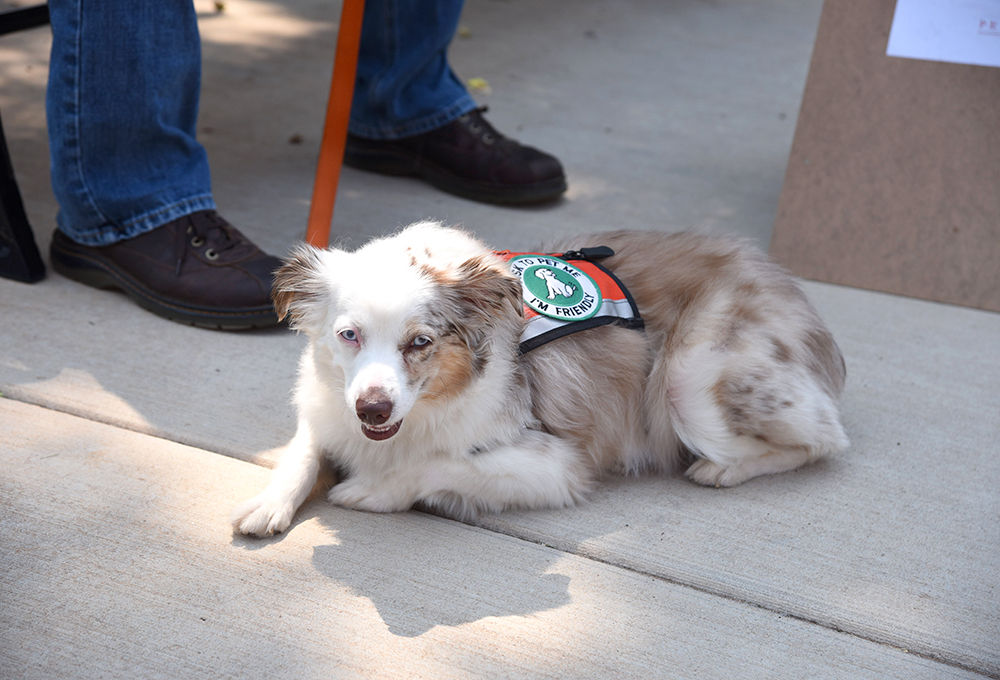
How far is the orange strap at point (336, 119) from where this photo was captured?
3.86m

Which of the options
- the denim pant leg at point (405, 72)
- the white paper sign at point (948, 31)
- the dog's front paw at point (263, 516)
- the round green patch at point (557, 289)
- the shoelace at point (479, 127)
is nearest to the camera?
the dog's front paw at point (263, 516)

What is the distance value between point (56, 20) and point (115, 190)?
66 centimetres

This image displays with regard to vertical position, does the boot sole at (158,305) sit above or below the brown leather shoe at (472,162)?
below

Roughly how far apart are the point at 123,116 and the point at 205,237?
0.58 meters

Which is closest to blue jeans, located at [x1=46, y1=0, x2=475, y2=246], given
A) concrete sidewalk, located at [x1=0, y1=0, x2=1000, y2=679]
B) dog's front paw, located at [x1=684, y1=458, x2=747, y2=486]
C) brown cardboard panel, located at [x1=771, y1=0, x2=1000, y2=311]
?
concrete sidewalk, located at [x1=0, y1=0, x2=1000, y2=679]

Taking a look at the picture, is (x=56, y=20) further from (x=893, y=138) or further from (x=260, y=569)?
(x=893, y=138)

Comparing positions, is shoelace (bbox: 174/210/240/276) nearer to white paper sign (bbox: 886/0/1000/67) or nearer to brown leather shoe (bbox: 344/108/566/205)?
brown leather shoe (bbox: 344/108/566/205)

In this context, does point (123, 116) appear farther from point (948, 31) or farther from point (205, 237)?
point (948, 31)

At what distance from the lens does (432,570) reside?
8.50 feet

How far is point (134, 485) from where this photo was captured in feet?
9.26

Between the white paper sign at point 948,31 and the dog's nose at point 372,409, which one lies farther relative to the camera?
the white paper sign at point 948,31

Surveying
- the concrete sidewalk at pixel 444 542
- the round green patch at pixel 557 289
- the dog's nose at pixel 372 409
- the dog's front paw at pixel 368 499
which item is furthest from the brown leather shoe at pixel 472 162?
the dog's nose at pixel 372 409

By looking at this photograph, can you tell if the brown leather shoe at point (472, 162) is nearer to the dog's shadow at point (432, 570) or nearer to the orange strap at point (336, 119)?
the orange strap at point (336, 119)

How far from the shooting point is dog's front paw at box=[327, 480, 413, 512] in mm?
2809
